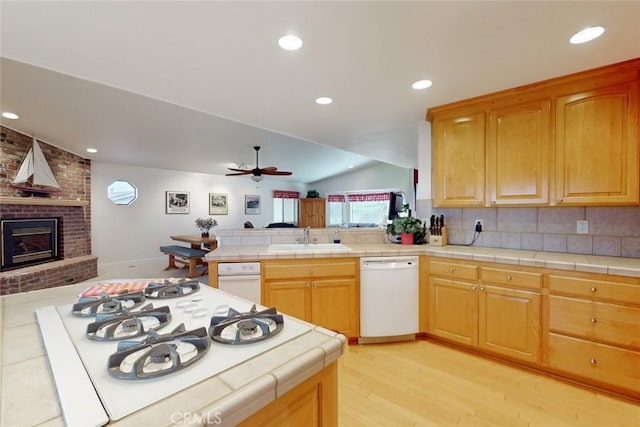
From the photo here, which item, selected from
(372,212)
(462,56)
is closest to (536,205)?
(462,56)

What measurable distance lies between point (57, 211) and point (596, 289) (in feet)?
22.3

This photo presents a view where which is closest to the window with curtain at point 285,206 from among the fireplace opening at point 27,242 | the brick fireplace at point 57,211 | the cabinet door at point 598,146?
the brick fireplace at point 57,211

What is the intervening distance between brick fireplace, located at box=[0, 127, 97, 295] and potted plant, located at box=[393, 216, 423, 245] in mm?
4623

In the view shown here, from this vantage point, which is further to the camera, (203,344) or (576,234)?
(576,234)

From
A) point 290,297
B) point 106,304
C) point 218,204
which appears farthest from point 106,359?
point 218,204

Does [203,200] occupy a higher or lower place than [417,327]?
higher

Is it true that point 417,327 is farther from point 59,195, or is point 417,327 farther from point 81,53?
point 59,195

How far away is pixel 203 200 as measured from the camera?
24.9 feet

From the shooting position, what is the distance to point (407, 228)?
9.50ft

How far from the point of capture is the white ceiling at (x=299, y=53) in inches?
55.4

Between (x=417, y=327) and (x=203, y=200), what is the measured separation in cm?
656

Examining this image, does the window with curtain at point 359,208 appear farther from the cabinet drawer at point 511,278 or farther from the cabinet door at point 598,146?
the cabinet door at point 598,146

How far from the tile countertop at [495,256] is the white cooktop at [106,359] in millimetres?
1457

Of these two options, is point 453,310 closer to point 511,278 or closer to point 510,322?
point 510,322
